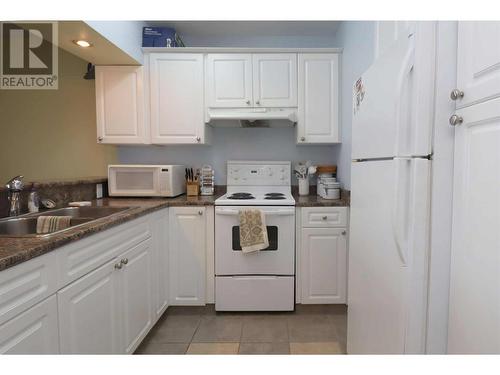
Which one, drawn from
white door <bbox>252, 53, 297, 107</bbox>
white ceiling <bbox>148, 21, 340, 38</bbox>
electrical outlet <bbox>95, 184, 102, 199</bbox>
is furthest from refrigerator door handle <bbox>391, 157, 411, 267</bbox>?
electrical outlet <bbox>95, 184, 102, 199</bbox>

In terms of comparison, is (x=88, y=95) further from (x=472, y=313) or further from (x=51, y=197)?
(x=472, y=313)

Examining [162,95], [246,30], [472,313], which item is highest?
[246,30]

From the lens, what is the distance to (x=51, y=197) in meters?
1.95

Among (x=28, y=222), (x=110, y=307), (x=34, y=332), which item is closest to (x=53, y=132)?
(x=28, y=222)

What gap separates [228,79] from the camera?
2.54m

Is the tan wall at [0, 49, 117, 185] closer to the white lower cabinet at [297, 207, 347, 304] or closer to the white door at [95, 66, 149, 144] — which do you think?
the white door at [95, 66, 149, 144]

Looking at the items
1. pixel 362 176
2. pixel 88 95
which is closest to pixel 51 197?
pixel 88 95

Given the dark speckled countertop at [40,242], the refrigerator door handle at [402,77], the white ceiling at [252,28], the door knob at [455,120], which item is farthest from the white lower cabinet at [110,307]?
the white ceiling at [252,28]

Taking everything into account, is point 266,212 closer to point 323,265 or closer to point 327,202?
point 327,202

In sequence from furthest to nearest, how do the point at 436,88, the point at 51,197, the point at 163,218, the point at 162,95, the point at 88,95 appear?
1. the point at 88,95
2. the point at 162,95
3. the point at 163,218
4. the point at 51,197
5. the point at 436,88

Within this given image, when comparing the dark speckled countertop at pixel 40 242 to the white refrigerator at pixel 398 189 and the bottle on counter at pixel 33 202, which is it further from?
the white refrigerator at pixel 398 189

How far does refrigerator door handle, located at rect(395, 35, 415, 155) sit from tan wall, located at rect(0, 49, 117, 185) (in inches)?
109

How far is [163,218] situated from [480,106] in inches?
76.3

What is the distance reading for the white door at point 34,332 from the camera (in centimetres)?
85
